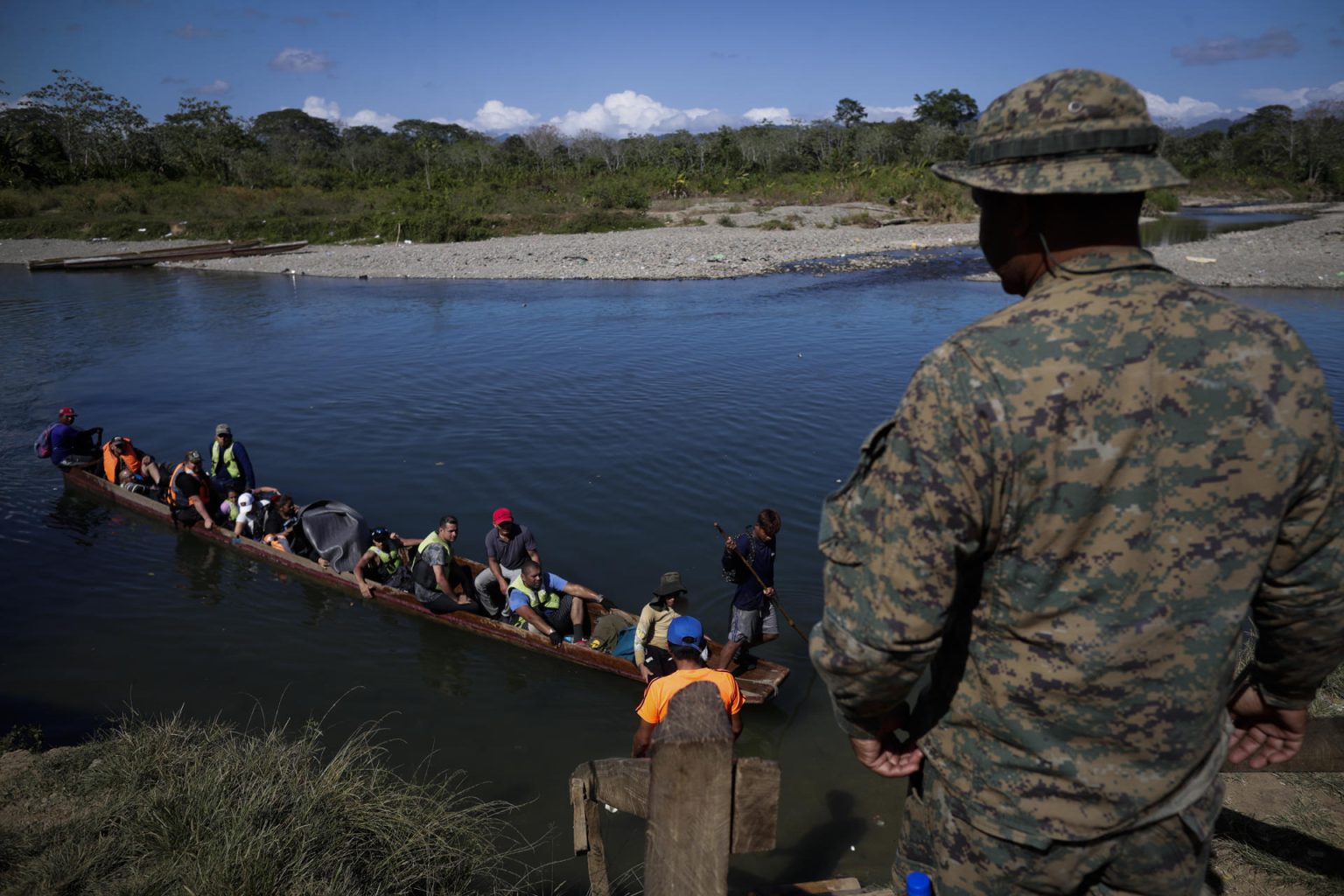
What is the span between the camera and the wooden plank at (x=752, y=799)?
2.00 m

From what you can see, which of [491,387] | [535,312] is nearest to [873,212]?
[535,312]

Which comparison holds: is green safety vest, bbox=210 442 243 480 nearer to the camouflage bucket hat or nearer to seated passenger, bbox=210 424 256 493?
seated passenger, bbox=210 424 256 493

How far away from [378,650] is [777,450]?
6.55 meters

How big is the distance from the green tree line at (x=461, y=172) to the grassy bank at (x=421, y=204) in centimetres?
13

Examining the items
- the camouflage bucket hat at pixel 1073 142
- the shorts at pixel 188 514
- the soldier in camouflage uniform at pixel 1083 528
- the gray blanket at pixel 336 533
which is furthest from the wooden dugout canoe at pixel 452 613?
the camouflage bucket hat at pixel 1073 142

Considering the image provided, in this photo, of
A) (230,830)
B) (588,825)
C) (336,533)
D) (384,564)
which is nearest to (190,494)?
(336,533)

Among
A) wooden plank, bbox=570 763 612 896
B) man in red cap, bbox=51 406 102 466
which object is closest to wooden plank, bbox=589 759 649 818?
wooden plank, bbox=570 763 612 896

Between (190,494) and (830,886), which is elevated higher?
(830,886)

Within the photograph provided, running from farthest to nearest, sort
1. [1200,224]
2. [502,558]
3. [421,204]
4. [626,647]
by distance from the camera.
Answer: [421,204], [1200,224], [502,558], [626,647]

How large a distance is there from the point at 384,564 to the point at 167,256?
116 ft

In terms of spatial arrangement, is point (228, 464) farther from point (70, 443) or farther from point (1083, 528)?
point (1083, 528)

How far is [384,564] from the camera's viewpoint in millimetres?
9695

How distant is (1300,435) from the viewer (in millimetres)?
1571

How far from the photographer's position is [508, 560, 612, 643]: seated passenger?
839cm
